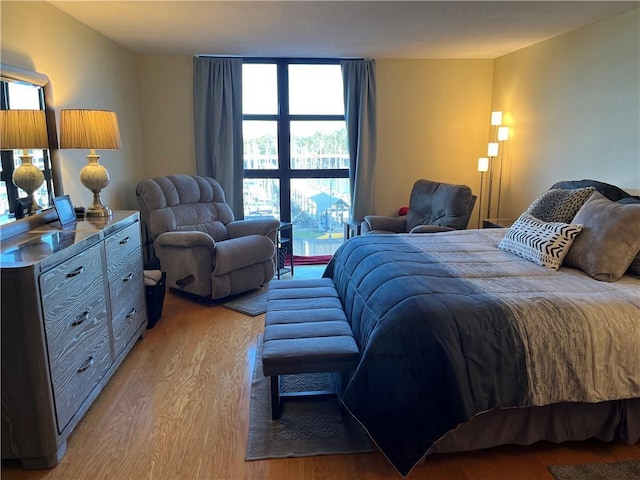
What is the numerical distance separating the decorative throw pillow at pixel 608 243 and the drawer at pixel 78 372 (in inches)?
101

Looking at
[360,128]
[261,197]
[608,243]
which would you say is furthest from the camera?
[261,197]

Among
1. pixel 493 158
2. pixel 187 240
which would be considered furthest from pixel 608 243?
pixel 493 158

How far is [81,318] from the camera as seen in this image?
2145mm

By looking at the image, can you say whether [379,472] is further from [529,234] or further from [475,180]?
[475,180]

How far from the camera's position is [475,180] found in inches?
208

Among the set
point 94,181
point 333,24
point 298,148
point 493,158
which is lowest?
point 94,181

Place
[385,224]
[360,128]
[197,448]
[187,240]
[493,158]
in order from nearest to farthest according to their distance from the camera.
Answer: [197,448], [187,240], [385,224], [360,128], [493,158]

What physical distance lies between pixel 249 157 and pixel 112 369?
3.07 metres

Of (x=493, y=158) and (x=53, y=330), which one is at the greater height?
(x=493, y=158)

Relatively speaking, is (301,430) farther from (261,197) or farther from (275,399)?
(261,197)

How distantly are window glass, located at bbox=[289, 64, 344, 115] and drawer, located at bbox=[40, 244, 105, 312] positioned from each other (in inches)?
128

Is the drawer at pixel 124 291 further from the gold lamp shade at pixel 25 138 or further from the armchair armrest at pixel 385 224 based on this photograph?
the armchair armrest at pixel 385 224

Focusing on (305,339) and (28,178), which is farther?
(28,178)

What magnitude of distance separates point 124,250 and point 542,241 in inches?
97.9
